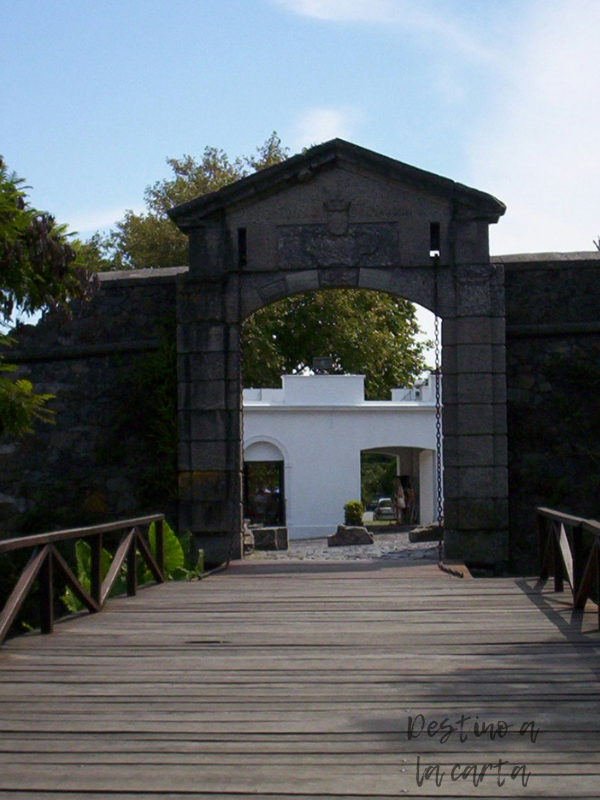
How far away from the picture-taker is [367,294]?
2784 centimetres

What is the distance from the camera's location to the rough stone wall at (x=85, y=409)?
11305 mm

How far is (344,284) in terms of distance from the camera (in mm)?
10719

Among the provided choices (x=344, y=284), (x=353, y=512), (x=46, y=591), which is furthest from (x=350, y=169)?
(x=353, y=512)

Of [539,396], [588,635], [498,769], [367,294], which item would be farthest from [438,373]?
[367,294]

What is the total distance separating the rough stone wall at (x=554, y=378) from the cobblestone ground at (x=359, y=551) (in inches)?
110

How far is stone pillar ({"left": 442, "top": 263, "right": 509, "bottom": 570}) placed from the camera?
34.4 feet

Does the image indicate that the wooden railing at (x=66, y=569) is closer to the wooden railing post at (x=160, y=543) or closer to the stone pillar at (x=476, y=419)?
the wooden railing post at (x=160, y=543)

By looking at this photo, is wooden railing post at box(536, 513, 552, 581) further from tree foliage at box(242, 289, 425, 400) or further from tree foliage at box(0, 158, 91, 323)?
tree foliage at box(242, 289, 425, 400)

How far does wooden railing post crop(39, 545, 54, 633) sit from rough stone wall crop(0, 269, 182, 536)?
4738 millimetres

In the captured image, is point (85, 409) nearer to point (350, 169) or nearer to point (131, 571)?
point (350, 169)

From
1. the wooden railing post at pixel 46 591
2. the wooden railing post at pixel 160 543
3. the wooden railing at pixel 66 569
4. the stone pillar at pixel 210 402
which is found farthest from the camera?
the stone pillar at pixel 210 402

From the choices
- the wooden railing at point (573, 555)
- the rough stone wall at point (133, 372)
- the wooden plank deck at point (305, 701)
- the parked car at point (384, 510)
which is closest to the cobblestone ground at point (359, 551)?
the rough stone wall at point (133, 372)

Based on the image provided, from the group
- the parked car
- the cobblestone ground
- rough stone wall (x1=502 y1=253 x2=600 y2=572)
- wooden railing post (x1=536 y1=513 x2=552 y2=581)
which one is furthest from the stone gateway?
the parked car

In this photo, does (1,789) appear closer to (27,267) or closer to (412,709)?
(412,709)
